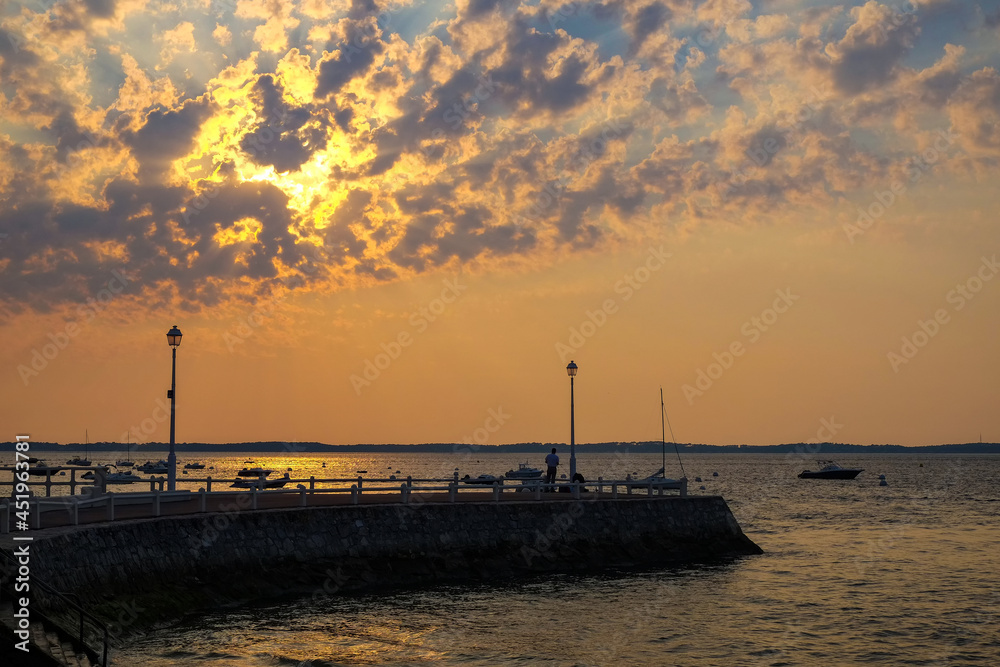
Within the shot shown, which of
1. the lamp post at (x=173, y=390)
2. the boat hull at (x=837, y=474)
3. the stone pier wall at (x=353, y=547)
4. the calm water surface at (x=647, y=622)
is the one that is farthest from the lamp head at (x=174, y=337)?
the boat hull at (x=837, y=474)

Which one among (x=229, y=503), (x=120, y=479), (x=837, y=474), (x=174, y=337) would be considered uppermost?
(x=174, y=337)

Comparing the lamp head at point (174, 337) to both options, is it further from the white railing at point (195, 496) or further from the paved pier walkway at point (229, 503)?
the paved pier walkway at point (229, 503)

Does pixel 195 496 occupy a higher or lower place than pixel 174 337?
lower

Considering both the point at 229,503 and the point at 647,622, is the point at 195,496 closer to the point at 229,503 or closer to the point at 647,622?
the point at 229,503

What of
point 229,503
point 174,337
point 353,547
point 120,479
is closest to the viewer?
point 353,547

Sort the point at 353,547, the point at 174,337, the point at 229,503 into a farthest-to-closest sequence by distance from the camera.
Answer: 1. the point at 174,337
2. the point at 229,503
3. the point at 353,547

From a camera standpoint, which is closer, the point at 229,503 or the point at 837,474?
the point at 229,503

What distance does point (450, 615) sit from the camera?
26500 millimetres

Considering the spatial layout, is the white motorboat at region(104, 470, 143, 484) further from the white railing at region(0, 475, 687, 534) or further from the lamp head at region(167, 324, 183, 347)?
the lamp head at region(167, 324, 183, 347)

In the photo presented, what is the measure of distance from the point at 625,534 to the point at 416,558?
9.33 m

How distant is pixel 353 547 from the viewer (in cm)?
3033

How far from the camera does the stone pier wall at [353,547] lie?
23.1 meters

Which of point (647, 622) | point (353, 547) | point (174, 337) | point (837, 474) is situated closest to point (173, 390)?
point (174, 337)

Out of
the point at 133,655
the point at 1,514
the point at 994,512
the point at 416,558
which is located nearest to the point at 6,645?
the point at 133,655
